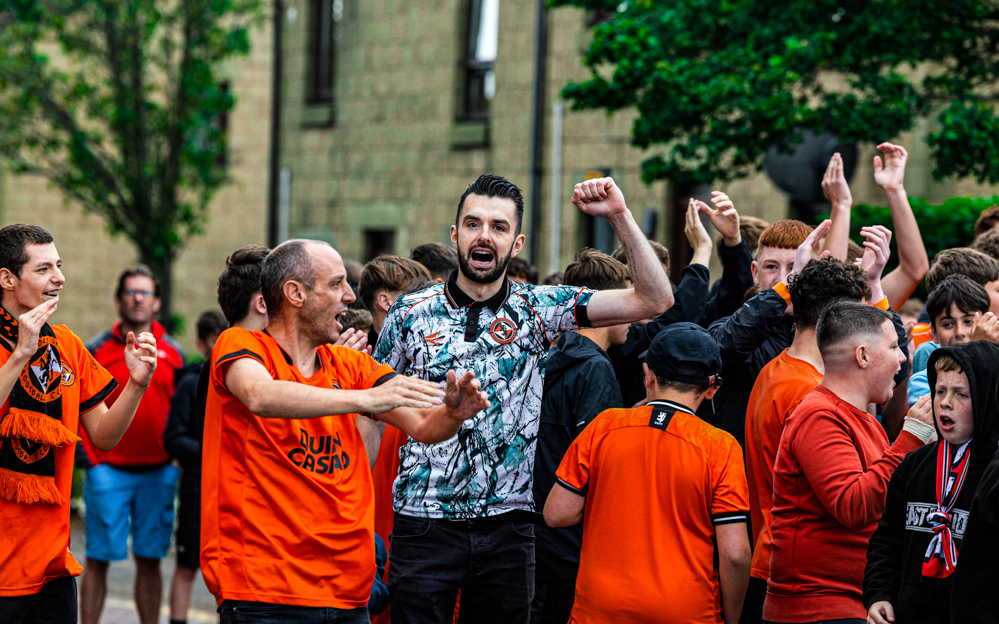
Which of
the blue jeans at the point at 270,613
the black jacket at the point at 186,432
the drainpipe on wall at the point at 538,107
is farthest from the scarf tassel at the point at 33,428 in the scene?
the drainpipe on wall at the point at 538,107

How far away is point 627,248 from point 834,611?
1.51 metres

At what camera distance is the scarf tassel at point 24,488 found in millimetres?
4500

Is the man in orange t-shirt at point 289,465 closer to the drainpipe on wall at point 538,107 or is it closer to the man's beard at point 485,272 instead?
the man's beard at point 485,272

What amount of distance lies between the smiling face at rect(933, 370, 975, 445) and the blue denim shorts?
5.87 meters

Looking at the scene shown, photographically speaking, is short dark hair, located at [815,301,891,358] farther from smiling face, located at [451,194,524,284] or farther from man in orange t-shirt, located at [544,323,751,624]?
smiling face, located at [451,194,524,284]

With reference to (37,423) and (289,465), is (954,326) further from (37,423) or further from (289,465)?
(37,423)

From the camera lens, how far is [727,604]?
407cm

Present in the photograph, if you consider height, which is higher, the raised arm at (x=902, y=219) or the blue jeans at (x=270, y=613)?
the raised arm at (x=902, y=219)

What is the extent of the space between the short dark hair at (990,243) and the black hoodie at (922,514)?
2729 millimetres

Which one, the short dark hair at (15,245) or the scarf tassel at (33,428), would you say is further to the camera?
the short dark hair at (15,245)

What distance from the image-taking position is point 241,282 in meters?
5.11

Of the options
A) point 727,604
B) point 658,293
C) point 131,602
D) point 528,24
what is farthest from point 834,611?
point 528,24

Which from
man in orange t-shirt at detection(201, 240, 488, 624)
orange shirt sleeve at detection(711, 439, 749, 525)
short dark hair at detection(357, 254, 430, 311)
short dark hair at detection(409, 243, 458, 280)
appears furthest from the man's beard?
short dark hair at detection(409, 243, 458, 280)

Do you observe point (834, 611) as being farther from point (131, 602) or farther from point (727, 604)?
point (131, 602)
